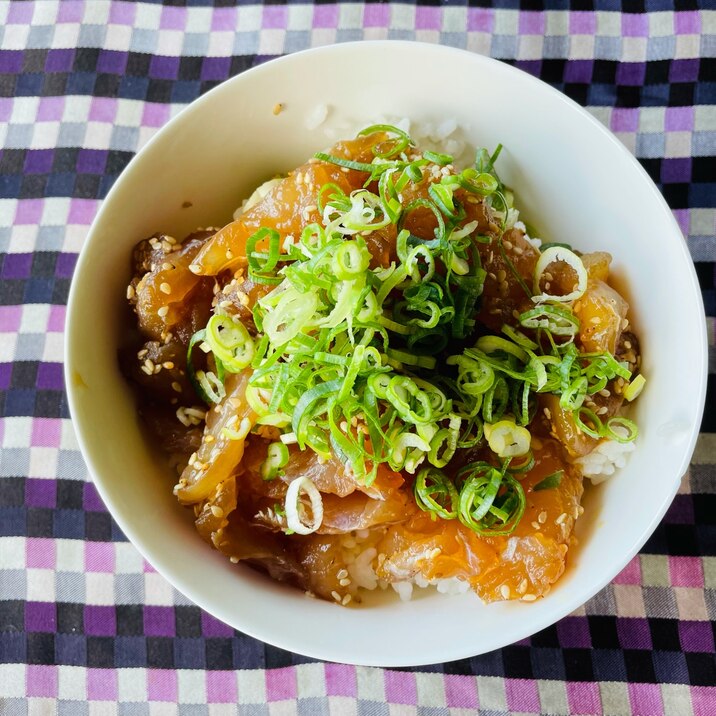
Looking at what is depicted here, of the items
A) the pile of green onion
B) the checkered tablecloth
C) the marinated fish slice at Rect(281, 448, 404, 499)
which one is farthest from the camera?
the checkered tablecloth

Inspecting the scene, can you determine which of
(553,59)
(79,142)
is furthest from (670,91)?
(79,142)

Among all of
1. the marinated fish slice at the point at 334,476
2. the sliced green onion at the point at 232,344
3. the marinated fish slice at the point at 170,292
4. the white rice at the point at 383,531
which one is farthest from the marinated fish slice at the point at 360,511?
the marinated fish slice at the point at 170,292

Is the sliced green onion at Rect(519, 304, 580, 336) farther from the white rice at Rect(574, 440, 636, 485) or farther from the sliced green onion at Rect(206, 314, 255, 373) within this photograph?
the sliced green onion at Rect(206, 314, 255, 373)

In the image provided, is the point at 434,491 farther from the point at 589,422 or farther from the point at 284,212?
the point at 284,212

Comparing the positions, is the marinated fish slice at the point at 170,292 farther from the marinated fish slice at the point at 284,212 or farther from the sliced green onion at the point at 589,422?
the sliced green onion at the point at 589,422

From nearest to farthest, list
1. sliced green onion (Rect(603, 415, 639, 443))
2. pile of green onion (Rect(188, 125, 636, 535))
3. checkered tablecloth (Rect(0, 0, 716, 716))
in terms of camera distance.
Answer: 1. pile of green onion (Rect(188, 125, 636, 535))
2. sliced green onion (Rect(603, 415, 639, 443))
3. checkered tablecloth (Rect(0, 0, 716, 716))

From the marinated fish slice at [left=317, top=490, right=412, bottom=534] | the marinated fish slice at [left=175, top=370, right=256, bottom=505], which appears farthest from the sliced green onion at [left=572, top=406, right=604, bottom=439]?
the marinated fish slice at [left=175, top=370, right=256, bottom=505]

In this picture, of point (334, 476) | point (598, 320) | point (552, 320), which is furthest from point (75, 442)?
point (598, 320)
